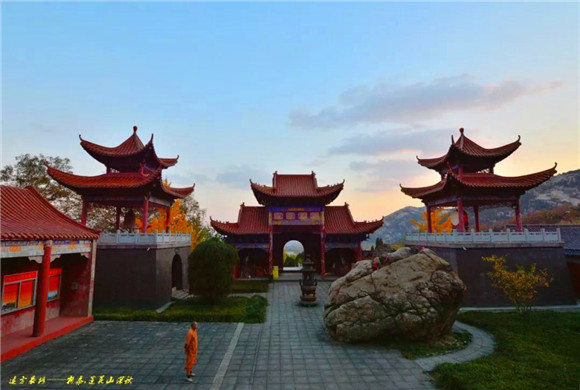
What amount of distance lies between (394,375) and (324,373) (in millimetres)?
1655

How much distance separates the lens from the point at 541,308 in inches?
498

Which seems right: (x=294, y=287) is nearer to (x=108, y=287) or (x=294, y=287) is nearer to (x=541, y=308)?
(x=108, y=287)

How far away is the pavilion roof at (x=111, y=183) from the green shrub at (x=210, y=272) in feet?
13.2

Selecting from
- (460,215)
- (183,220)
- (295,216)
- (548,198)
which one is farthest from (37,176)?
(548,198)

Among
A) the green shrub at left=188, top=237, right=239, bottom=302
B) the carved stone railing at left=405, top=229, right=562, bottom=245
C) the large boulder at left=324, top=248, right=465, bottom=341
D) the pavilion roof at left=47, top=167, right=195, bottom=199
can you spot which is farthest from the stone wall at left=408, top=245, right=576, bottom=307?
the pavilion roof at left=47, top=167, right=195, bottom=199

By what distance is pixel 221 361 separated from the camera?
7.60 m

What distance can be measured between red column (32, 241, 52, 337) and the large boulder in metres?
9.16

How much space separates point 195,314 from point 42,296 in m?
5.00

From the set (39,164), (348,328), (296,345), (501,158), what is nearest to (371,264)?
(348,328)

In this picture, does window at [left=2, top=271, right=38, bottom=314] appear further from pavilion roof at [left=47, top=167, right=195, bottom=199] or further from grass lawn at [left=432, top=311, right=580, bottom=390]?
grass lawn at [left=432, top=311, right=580, bottom=390]

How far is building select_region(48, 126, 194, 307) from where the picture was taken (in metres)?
13.1

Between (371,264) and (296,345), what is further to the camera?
(371,264)

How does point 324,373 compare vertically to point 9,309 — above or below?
below

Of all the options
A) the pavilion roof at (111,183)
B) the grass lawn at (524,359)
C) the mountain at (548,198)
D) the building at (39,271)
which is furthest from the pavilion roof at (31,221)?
the mountain at (548,198)
